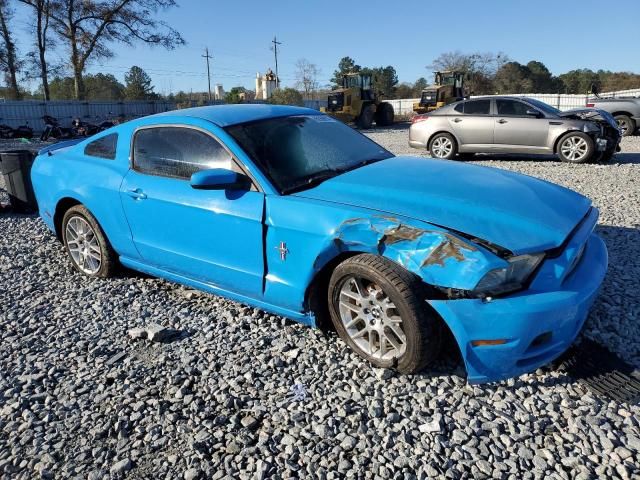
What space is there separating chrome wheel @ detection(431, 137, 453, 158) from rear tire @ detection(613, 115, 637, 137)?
746 cm

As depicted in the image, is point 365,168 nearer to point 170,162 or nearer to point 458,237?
point 458,237

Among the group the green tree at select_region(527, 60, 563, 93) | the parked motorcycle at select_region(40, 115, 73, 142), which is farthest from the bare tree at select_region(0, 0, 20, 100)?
the green tree at select_region(527, 60, 563, 93)

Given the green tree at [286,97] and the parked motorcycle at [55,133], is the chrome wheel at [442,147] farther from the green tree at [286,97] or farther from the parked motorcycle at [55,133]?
the green tree at [286,97]

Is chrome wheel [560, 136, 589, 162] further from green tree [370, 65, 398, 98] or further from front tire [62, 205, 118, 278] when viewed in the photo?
green tree [370, 65, 398, 98]

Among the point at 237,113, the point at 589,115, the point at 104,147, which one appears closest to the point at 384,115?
the point at 589,115

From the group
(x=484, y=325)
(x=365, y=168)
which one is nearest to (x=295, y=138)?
(x=365, y=168)

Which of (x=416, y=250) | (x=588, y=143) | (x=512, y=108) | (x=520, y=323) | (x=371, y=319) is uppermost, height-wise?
(x=512, y=108)

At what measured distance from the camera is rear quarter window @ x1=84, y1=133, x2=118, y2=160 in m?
4.04

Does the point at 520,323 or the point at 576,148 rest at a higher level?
the point at 576,148

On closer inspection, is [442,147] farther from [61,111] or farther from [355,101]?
[61,111]

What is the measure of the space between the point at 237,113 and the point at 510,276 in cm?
233

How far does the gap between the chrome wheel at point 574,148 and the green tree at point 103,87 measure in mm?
48667

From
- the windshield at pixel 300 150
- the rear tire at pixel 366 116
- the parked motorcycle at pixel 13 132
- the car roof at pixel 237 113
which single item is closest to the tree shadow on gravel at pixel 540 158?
the windshield at pixel 300 150

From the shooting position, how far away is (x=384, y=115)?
85.9ft
